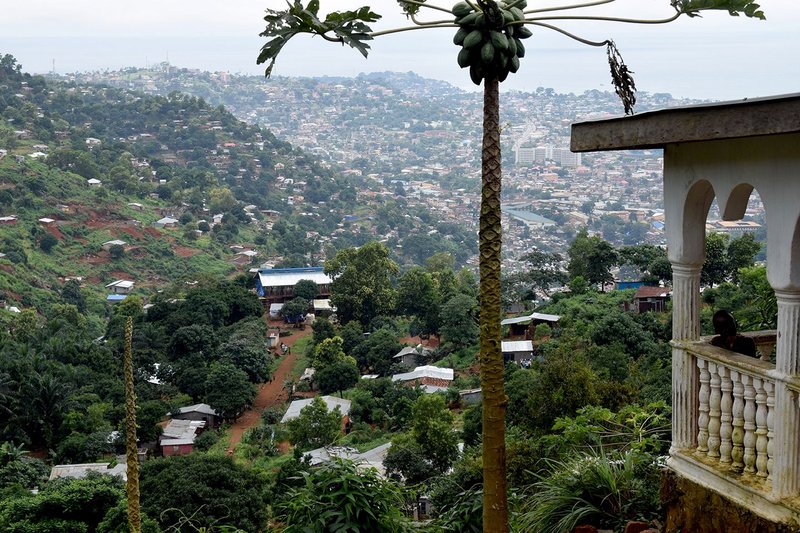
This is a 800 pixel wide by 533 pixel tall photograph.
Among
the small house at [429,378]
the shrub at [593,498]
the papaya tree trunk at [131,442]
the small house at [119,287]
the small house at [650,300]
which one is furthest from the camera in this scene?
the small house at [119,287]

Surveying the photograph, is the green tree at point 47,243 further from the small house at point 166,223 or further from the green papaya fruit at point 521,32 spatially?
the green papaya fruit at point 521,32

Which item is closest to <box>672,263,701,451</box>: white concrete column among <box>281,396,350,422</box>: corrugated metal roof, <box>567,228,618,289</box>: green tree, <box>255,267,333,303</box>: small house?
<box>281,396,350,422</box>: corrugated metal roof

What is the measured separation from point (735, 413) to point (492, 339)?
2.85 ft

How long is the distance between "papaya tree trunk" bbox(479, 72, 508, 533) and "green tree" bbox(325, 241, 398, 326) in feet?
98.2

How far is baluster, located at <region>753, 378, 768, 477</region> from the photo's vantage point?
3125mm

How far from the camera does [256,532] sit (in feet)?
47.5

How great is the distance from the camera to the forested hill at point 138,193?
46094mm

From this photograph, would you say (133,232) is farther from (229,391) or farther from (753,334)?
(753,334)

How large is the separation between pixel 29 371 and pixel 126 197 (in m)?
32.7

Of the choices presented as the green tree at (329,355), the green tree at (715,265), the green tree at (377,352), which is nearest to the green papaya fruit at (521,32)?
the green tree at (715,265)

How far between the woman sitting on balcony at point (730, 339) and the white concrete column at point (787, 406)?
1.53ft

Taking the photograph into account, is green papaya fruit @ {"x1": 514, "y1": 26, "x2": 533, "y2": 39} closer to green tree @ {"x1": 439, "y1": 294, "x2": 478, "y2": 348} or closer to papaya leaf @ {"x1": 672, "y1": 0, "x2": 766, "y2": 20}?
papaya leaf @ {"x1": 672, "y1": 0, "x2": 766, "y2": 20}

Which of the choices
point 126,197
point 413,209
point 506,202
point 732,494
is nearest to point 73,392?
point 732,494

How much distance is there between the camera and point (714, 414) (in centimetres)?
339
